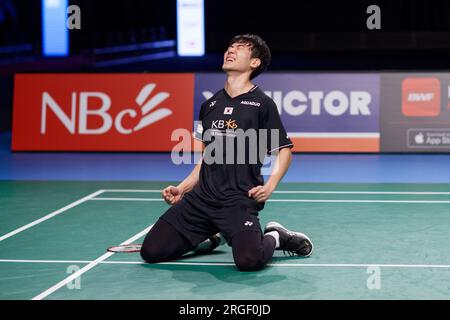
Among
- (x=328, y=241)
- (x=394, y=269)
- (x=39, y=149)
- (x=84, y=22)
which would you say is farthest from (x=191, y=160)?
(x=84, y=22)

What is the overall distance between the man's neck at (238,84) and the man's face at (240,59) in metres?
0.06

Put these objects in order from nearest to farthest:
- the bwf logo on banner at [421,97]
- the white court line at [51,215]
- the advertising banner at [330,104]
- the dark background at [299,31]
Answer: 1. the white court line at [51,215]
2. the bwf logo on banner at [421,97]
3. the advertising banner at [330,104]
4. the dark background at [299,31]

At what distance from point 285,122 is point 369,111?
109cm

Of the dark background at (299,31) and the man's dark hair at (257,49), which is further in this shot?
the dark background at (299,31)

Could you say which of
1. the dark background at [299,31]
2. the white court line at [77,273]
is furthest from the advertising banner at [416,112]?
the dark background at [299,31]

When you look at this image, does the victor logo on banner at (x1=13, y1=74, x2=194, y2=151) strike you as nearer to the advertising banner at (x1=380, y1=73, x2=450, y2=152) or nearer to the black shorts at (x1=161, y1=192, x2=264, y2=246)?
the advertising banner at (x1=380, y1=73, x2=450, y2=152)

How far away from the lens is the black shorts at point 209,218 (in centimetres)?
623

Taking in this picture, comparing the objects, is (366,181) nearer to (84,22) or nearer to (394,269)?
(394,269)

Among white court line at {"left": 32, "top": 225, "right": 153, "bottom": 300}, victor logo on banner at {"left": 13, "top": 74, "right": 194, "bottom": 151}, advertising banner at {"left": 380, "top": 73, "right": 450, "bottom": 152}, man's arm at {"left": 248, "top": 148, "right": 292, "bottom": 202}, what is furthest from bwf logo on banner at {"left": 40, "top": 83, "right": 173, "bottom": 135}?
man's arm at {"left": 248, "top": 148, "right": 292, "bottom": 202}

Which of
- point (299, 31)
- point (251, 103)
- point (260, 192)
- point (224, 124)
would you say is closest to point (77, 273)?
point (260, 192)

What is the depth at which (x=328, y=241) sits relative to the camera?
23.1ft

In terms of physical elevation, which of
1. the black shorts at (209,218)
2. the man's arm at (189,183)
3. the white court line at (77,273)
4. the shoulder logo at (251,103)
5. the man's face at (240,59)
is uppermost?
the man's face at (240,59)

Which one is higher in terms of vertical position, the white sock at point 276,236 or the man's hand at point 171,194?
the man's hand at point 171,194

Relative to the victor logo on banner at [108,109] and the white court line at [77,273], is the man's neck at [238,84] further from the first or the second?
the victor logo on banner at [108,109]
